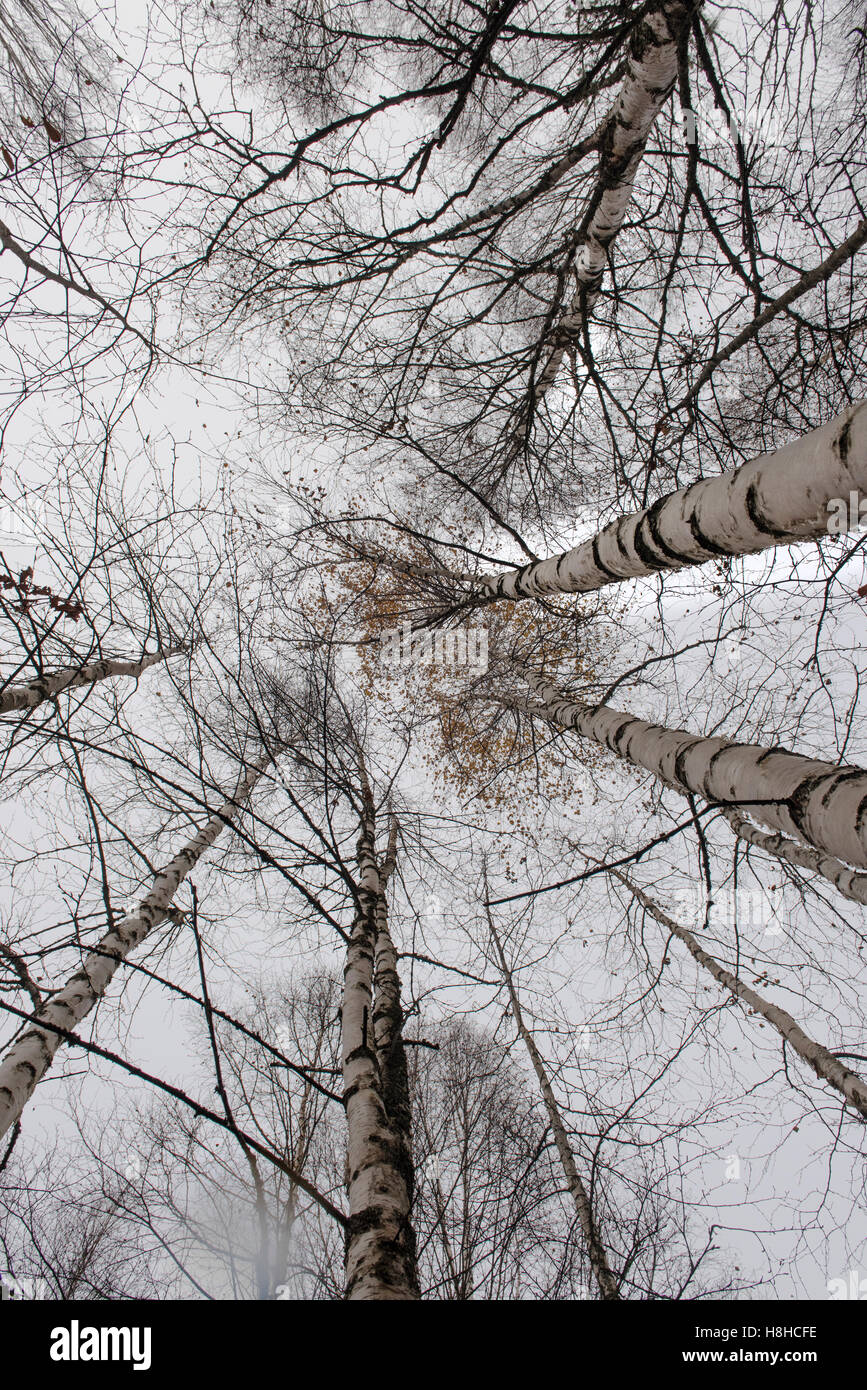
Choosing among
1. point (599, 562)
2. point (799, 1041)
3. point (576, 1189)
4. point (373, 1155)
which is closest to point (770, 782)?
point (599, 562)

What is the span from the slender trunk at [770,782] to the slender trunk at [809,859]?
657 mm

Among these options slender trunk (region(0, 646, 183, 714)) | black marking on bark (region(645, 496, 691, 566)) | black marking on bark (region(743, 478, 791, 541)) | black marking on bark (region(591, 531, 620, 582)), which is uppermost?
slender trunk (region(0, 646, 183, 714))

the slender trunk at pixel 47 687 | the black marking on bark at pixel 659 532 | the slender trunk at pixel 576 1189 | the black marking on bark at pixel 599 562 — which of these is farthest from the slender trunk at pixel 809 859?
the slender trunk at pixel 47 687

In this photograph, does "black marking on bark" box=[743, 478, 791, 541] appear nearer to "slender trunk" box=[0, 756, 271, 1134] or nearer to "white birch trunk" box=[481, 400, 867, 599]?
"white birch trunk" box=[481, 400, 867, 599]

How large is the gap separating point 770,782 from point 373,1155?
184 centimetres

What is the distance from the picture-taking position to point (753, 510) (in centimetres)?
153

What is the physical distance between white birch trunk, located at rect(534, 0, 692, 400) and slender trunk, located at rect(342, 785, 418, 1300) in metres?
3.90

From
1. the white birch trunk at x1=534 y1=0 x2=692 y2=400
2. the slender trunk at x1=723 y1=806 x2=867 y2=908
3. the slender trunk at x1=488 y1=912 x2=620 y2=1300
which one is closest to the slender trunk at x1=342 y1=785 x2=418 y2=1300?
the slender trunk at x1=488 y1=912 x2=620 y2=1300

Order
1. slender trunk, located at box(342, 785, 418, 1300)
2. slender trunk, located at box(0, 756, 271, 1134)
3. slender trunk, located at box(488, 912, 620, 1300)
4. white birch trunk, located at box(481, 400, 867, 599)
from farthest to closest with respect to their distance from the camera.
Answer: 1. slender trunk, located at box(488, 912, 620, 1300)
2. slender trunk, located at box(0, 756, 271, 1134)
3. slender trunk, located at box(342, 785, 418, 1300)
4. white birch trunk, located at box(481, 400, 867, 599)

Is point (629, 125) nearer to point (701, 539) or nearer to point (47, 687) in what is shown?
point (701, 539)

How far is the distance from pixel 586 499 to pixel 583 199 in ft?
7.81

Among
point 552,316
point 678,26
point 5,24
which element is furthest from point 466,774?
point 5,24

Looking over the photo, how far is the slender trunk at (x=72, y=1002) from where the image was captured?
111 inches

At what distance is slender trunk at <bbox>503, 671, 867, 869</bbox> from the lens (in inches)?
59.3
